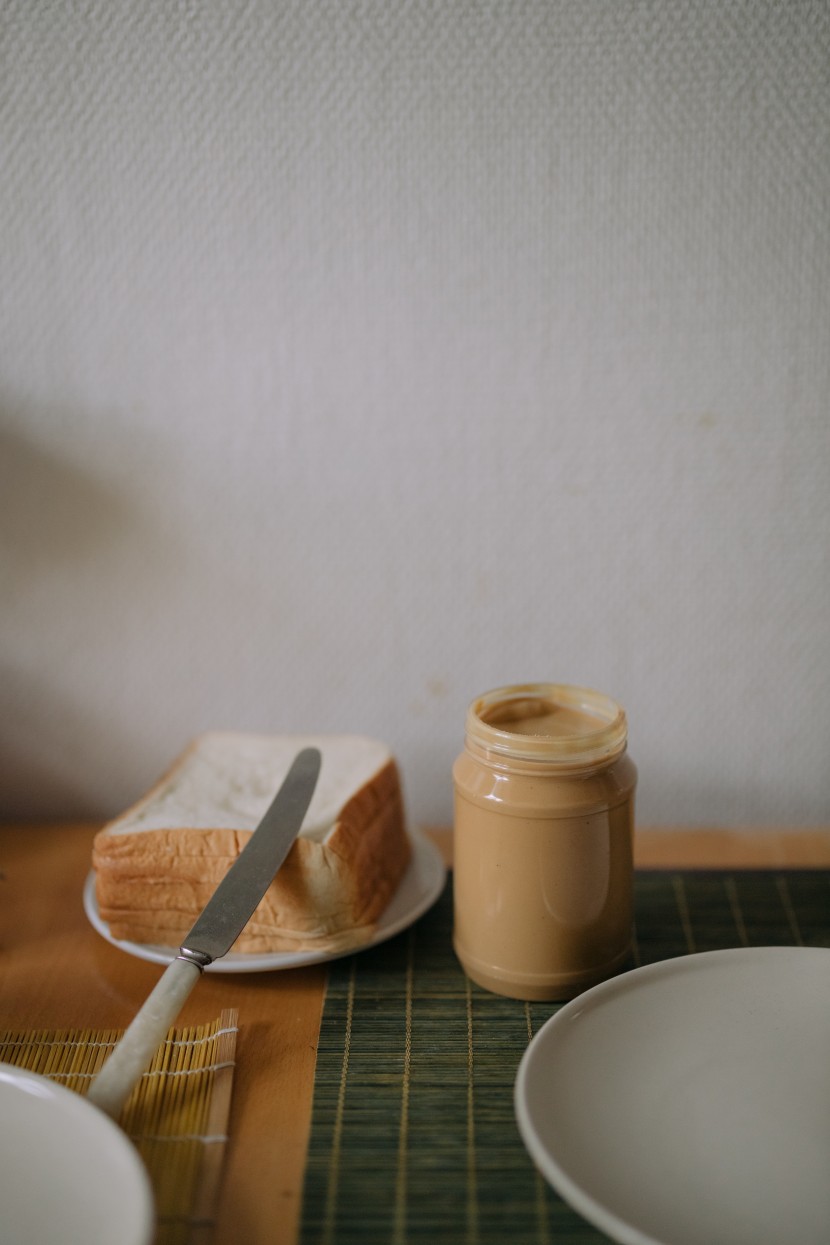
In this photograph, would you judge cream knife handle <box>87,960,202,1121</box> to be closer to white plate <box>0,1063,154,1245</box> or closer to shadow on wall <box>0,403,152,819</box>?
white plate <box>0,1063,154,1245</box>

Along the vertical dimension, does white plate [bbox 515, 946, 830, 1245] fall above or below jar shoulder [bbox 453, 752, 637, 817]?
below

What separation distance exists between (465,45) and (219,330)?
35cm

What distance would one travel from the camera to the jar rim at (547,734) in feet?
2.31

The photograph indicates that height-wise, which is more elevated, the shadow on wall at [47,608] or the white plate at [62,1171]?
the shadow on wall at [47,608]

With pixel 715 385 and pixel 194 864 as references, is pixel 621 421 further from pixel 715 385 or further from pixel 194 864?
pixel 194 864

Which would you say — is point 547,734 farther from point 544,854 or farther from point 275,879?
point 275,879

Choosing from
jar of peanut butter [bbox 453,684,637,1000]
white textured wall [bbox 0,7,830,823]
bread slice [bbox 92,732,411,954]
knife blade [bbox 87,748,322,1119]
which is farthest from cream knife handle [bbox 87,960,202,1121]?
white textured wall [bbox 0,7,830,823]

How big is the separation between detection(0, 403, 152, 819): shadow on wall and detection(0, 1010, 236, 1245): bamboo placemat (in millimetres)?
394

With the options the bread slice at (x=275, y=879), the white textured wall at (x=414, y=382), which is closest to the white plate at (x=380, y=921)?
the bread slice at (x=275, y=879)

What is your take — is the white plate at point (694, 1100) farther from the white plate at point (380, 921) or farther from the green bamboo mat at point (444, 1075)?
the white plate at point (380, 921)

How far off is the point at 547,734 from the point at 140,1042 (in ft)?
1.21

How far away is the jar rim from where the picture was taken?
703 millimetres

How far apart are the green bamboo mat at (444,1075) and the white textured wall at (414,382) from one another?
0.20 meters

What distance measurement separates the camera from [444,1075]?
0.66m
